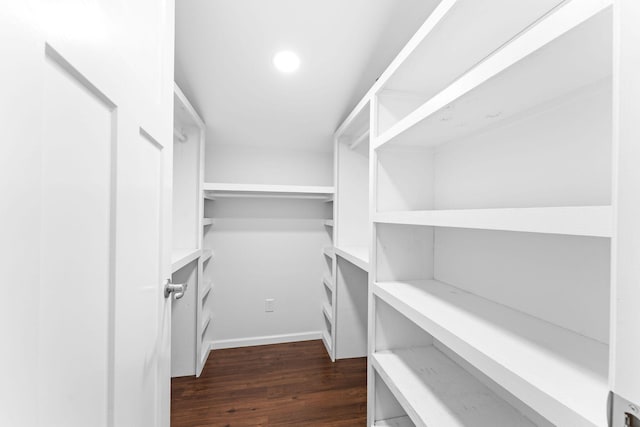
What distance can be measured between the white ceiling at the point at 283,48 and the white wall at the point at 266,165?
0.31m

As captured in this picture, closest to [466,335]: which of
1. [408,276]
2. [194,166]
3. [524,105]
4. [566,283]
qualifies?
[566,283]

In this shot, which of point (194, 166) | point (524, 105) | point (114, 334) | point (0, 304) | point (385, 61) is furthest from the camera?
point (194, 166)

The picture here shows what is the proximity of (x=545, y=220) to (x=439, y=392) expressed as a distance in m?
0.83

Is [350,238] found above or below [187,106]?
below

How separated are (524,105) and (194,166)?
196 cm

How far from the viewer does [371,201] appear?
1.29 metres

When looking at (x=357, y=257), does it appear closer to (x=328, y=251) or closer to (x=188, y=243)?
(x=328, y=251)

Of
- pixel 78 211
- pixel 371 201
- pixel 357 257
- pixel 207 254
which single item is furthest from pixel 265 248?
pixel 78 211

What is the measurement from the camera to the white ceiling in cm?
133

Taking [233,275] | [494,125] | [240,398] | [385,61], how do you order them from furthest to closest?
[233,275] → [240,398] → [385,61] → [494,125]

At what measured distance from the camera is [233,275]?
241cm

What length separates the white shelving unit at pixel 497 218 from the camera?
0.51 metres

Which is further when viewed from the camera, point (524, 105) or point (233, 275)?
point (233, 275)

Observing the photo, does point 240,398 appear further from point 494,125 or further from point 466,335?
point 494,125
